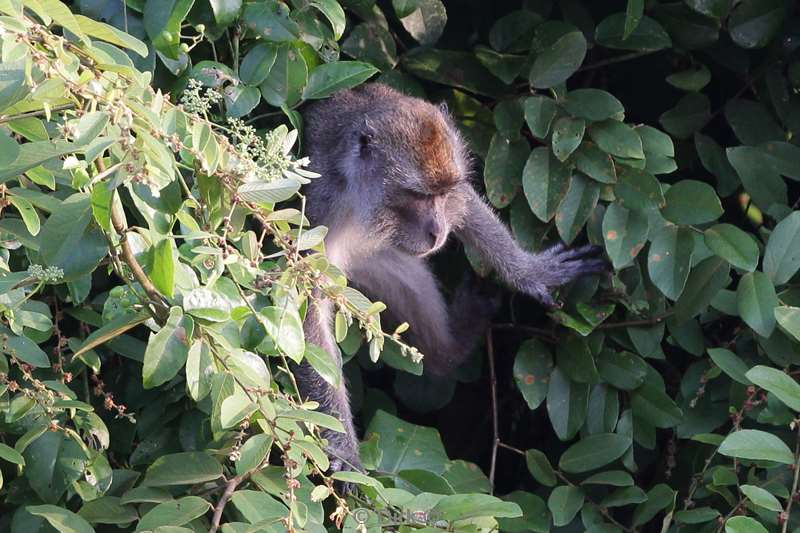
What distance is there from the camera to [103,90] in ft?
6.36

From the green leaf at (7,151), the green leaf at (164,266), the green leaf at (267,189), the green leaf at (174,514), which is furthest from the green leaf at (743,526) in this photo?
the green leaf at (7,151)

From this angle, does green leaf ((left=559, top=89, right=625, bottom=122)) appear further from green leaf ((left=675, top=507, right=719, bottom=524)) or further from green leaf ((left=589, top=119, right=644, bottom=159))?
green leaf ((left=675, top=507, right=719, bottom=524))

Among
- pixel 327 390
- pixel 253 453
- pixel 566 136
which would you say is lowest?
pixel 327 390

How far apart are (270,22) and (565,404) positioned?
1671 millimetres

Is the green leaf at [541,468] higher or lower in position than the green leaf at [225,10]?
lower

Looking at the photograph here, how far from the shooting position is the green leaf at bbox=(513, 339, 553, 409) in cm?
373

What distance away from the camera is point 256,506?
87.8 inches

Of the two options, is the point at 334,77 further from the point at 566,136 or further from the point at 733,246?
the point at 733,246

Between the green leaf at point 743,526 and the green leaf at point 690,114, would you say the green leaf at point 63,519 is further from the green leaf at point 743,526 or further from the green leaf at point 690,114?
the green leaf at point 690,114

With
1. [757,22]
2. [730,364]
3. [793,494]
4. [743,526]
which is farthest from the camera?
[757,22]

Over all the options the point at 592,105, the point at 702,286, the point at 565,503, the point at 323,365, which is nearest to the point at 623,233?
the point at 702,286

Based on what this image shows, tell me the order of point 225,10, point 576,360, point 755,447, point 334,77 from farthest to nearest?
point 576,360 < point 334,77 < point 225,10 < point 755,447

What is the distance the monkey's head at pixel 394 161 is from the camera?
12.2 ft

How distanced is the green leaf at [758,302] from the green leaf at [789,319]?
11 cm
